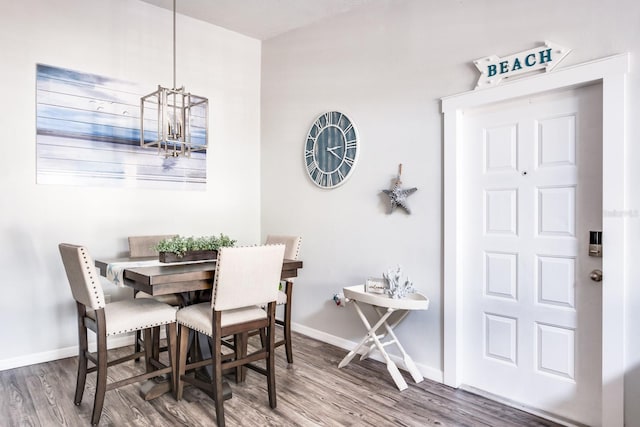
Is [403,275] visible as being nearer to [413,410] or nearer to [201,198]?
[413,410]

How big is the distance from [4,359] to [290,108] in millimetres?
3137

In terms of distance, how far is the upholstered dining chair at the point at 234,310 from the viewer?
2.22 metres

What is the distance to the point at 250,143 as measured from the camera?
14.4 feet

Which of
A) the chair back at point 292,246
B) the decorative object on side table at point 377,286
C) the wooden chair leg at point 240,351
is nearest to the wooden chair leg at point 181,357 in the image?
the wooden chair leg at point 240,351

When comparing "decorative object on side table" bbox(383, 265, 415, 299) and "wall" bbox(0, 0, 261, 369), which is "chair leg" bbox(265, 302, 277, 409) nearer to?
"decorative object on side table" bbox(383, 265, 415, 299)

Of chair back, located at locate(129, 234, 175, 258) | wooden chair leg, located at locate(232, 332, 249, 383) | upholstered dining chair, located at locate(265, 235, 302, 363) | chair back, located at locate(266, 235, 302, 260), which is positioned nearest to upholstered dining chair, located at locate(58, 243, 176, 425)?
wooden chair leg, located at locate(232, 332, 249, 383)

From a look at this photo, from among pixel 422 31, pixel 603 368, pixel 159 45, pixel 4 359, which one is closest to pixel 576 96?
pixel 422 31

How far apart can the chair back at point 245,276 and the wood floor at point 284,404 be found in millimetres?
662

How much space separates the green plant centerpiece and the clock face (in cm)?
118

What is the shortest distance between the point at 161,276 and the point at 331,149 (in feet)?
6.49

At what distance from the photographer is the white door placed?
7.39 feet

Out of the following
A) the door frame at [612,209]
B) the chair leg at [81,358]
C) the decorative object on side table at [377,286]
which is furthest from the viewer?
→ the decorative object on side table at [377,286]

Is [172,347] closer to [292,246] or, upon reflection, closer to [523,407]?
[292,246]

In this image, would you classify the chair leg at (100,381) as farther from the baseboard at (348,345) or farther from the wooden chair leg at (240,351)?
the baseboard at (348,345)
